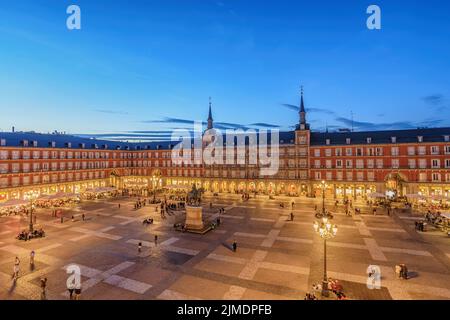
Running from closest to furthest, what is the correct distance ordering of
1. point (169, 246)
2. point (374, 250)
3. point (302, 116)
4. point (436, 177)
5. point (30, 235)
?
point (374, 250) → point (169, 246) → point (30, 235) → point (436, 177) → point (302, 116)

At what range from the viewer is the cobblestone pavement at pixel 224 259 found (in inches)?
655

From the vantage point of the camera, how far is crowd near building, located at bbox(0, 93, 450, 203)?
49469mm

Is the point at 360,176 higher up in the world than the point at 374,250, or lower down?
higher up

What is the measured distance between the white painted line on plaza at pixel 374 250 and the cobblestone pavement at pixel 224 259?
0.30 ft

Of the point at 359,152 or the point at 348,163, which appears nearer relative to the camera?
the point at 359,152

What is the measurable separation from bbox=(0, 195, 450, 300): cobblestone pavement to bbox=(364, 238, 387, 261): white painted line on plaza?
9 centimetres

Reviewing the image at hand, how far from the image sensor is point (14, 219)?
37.9 meters

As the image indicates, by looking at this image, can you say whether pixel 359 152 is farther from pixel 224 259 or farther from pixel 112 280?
pixel 112 280

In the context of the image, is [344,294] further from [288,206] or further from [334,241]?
[288,206]

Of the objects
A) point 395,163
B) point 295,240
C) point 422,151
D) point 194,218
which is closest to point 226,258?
point 295,240

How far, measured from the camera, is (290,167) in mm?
62000

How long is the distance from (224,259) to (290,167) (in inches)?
1735

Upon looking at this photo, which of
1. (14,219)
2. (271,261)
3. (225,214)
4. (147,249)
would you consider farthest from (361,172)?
(14,219)

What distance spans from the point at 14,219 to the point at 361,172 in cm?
6655
